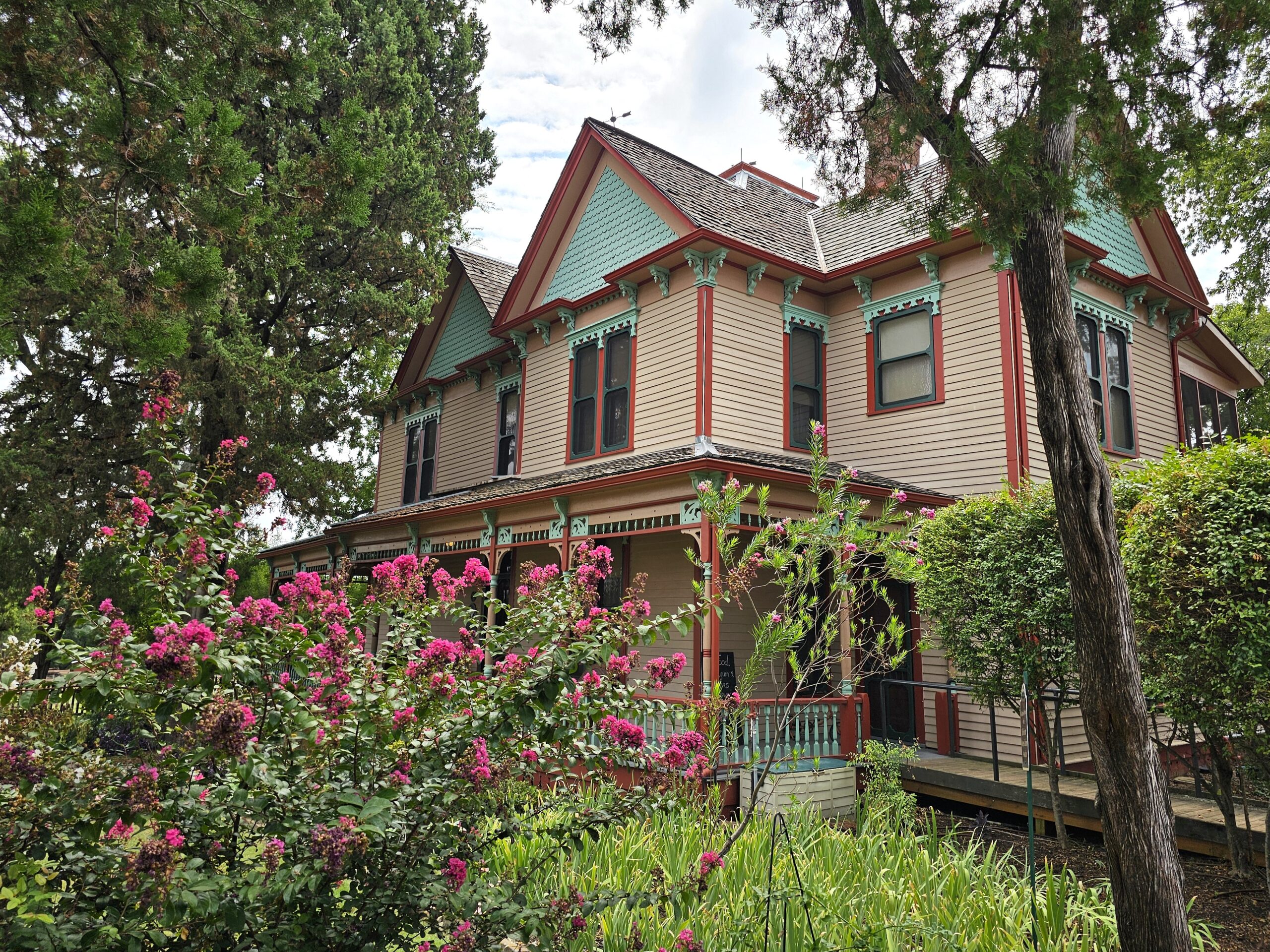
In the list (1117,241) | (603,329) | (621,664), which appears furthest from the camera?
(603,329)

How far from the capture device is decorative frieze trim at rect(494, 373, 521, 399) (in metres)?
17.9

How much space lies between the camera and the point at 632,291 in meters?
14.3

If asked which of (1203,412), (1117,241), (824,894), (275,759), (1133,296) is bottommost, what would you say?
(824,894)

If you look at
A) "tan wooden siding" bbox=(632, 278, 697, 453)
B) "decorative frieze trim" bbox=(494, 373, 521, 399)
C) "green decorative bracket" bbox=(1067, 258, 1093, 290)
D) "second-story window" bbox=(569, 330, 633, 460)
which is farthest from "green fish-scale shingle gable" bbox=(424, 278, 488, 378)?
"green decorative bracket" bbox=(1067, 258, 1093, 290)

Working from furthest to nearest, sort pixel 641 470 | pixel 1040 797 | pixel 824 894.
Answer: pixel 641 470 < pixel 1040 797 < pixel 824 894

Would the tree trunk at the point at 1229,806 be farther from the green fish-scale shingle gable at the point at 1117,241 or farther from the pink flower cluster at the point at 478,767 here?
the green fish-scale shingle gable at the point at 1117,241

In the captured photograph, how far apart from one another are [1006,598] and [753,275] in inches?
269

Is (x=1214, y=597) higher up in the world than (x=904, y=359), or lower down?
lower down

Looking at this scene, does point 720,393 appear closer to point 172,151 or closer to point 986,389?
point 986,389

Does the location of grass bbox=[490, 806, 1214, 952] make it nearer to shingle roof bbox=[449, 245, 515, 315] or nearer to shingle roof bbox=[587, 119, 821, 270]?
shingle roof bbox=[587, 119, 821, 270]

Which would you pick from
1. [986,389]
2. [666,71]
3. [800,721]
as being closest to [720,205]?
[986,389]

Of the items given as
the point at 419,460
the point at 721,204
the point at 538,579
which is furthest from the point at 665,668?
the point at 419,460

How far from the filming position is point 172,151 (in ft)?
16.3

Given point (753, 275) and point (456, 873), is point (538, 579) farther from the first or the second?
point (753, 275)
